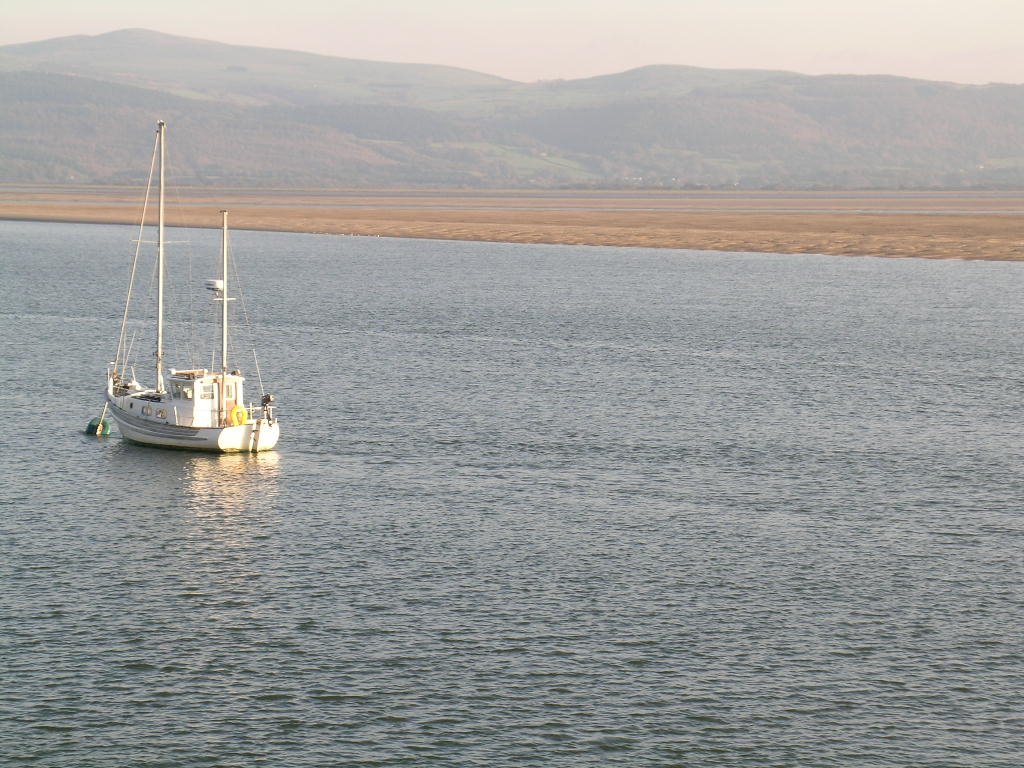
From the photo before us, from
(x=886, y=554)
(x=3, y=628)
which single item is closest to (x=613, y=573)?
(x=886, y=554)

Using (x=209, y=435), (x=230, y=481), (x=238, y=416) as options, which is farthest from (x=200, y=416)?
(x=230, y=481)

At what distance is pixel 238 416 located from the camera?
7606cm

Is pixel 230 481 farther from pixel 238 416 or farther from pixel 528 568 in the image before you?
pixel 528 568

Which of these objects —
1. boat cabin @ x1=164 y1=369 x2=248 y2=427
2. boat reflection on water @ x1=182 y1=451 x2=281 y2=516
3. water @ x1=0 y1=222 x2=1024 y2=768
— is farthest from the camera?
boat cabin @ x1=164 y1=369 x2=248 y2=427

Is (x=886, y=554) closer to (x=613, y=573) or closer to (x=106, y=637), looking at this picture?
(x=613, y=573)

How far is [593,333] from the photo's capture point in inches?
4892

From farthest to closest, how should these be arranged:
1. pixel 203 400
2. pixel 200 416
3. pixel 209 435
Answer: pixel 203 400 < pixel 200 416 < pixel 209 435

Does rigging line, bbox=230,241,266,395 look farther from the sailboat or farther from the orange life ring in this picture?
the orange life ring

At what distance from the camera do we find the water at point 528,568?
41.9 metres

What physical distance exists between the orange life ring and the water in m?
2.35

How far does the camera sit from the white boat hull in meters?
75.2

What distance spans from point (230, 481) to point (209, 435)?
603 cm

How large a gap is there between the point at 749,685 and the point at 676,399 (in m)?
47.3

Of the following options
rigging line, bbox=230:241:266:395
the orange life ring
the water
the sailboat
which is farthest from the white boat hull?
rigging line, bbox=230:241:266:395
